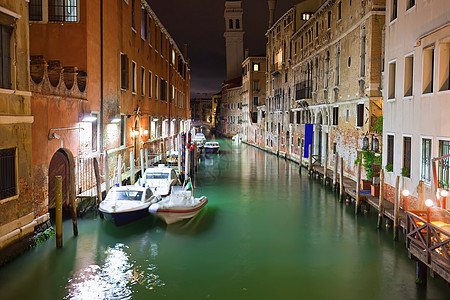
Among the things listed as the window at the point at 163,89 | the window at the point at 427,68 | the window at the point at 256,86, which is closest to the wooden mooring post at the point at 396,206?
the window at the point at 427,68

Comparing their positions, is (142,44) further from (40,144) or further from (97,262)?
(97,262)

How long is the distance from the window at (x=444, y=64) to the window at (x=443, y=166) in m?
1.34

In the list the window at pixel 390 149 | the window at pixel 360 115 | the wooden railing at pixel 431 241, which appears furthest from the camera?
the window at pixel 360 115

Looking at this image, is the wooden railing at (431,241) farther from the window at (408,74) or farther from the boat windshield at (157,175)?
the boat windshield at (157,175)

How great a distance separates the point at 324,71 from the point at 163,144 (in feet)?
36.4

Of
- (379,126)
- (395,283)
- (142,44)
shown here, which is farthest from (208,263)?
(142,44)

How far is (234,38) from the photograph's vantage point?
234ft

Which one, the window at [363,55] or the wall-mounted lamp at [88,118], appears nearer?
the wall-mounted lamp at [88,118]

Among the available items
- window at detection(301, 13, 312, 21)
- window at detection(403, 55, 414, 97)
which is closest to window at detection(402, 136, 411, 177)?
window at detection(403, 55, 414, 97)

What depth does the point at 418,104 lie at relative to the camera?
11.3 m

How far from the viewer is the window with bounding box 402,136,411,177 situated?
12079 millimetres

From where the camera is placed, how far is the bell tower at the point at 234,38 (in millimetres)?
71312

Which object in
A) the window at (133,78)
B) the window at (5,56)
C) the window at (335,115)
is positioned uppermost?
the window at (133,78)

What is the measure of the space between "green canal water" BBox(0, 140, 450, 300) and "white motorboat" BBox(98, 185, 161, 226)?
0.46 metres
